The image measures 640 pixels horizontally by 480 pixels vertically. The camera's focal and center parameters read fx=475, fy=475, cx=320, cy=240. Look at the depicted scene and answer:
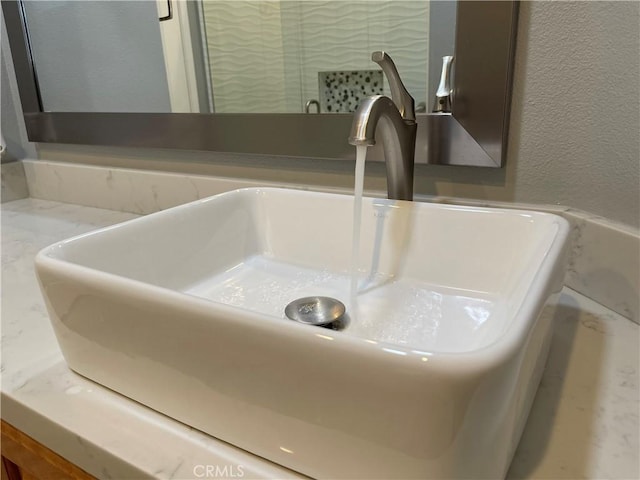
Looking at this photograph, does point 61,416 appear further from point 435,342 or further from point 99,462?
point 435,342

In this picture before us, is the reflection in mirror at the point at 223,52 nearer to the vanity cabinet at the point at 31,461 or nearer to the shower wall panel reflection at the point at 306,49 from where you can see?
the shower wall panel reflection at the point at 306,49

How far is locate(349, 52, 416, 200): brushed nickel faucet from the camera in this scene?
1.96ft

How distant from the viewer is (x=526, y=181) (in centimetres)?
72

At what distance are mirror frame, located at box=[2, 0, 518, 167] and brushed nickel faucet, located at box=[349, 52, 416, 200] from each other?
0.26 ft

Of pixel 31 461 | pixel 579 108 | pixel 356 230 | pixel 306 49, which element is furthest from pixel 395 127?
pixel 31 461

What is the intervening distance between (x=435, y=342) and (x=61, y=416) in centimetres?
40

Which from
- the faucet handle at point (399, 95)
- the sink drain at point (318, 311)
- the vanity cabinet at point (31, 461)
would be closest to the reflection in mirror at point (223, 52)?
the faucet handle at point (399, 95)

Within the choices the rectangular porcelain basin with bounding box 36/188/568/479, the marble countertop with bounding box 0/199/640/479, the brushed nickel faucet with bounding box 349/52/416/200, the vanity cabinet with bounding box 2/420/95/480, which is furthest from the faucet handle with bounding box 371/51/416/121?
the vanity cabinet with bounding box 2/420/95/480

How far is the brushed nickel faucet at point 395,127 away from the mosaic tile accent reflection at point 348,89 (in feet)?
0.80

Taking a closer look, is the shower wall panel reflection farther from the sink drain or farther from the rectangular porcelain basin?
the sink drain

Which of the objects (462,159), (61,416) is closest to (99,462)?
(61,416)

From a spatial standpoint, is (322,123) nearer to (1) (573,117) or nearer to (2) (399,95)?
(2) (399,95)

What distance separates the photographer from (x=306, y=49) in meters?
1.04

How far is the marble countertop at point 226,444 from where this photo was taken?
41 cm
